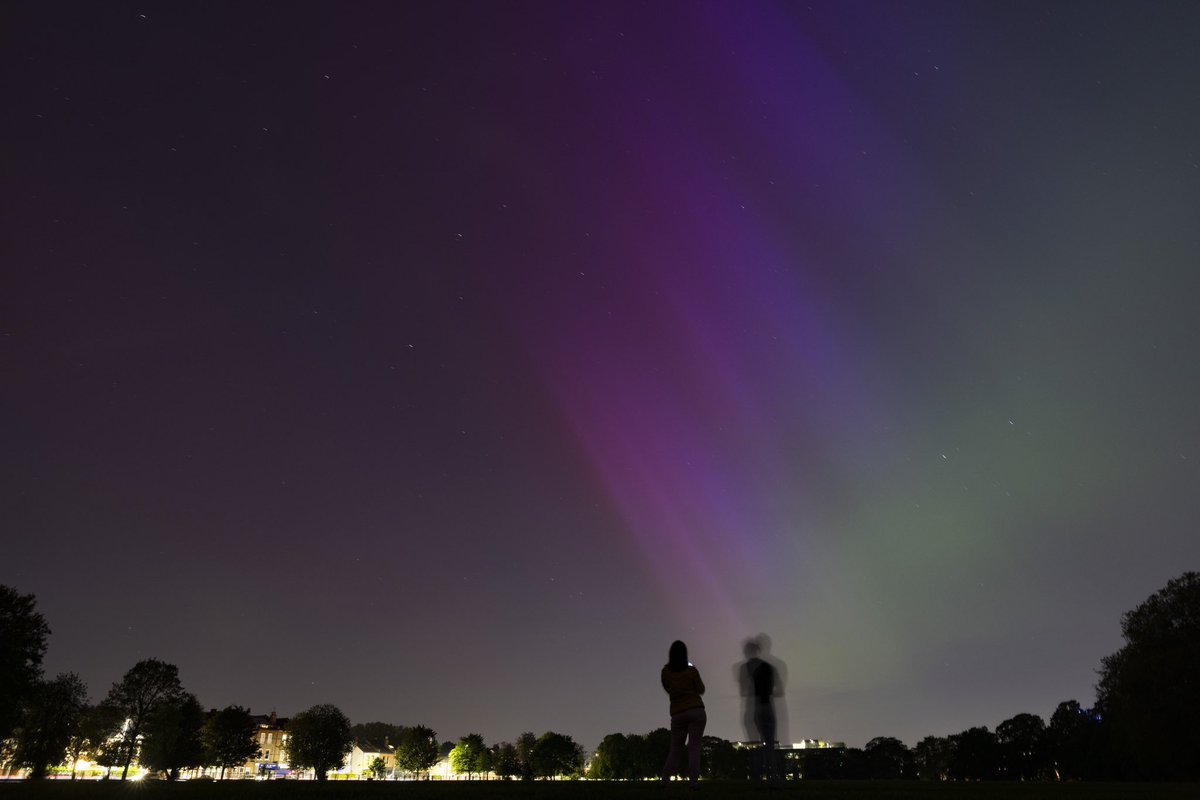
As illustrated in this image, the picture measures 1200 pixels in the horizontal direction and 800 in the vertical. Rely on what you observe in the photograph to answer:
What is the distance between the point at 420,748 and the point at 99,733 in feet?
325

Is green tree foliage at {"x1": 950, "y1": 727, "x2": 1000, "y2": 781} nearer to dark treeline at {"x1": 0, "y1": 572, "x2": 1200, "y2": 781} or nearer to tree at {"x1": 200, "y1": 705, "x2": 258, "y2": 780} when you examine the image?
dark treeline at {"x1": 0, "y1": 572, "x2": 1200, "y2": 781}

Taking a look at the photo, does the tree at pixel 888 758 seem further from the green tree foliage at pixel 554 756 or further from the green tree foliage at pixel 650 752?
the green tree foliage at pixel 554 756

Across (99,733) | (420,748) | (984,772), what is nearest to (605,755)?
(420,748)

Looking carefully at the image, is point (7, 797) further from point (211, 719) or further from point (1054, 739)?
point (1054, 739)

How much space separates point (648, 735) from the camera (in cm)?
18388

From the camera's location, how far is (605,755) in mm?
178625

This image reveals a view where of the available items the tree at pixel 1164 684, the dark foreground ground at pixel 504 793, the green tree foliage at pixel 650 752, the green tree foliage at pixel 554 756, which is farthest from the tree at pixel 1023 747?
the dark foreground ground at pixel 504 793

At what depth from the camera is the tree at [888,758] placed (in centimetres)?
14312

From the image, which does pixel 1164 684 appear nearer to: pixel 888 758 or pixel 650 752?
pixel 888 758

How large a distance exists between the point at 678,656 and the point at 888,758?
177708 mm

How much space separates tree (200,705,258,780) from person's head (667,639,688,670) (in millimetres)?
121092

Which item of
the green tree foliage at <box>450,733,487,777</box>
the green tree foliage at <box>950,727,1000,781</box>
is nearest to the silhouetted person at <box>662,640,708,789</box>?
the green tree foliage at <box>950,727,1000,781</box>

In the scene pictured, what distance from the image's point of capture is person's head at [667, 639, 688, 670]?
12.8m

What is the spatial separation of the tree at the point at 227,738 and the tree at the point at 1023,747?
122m
